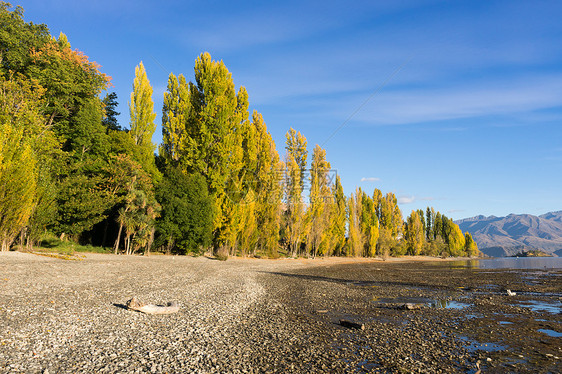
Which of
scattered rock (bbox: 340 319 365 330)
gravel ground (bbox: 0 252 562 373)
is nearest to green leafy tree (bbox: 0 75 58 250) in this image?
gravel ground (bbox: 0 252 562 373)

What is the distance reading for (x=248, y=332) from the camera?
7.92 meters

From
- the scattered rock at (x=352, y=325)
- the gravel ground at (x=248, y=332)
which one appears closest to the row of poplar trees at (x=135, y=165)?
the gravel ground at (x=248, y=332)

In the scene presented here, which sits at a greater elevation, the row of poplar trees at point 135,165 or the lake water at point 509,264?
the row of poplar trees at point 135,165

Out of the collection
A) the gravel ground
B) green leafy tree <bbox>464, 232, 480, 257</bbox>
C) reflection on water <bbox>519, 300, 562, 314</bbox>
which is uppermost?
green leafy tree <bbox>464, 232, 480, 257</bbox>

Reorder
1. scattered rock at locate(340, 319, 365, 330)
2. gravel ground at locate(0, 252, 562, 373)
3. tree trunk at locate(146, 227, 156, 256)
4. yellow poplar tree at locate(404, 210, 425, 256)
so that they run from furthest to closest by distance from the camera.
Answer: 1. yellow poplar tree at locate(404, 210, 425, 256)
2. tree trunk at locate(146, 227, 156, 256)
3. scattered rock at locate(340, 319, 365, 330)
4. gravel ground at locate(0, 252, 562, 373)

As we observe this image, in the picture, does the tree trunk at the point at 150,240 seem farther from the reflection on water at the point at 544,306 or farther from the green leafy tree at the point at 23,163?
the reflection on water at the point at 544,306

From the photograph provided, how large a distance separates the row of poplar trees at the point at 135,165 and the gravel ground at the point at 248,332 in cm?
1371

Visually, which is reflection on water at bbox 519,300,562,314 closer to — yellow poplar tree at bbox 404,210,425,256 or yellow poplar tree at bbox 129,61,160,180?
yellow poplar tree at bbox 129,61,160,180

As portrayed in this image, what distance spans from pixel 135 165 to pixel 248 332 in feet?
84.6

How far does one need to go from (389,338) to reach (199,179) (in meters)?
28.9

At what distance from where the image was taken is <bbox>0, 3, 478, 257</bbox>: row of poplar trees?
23156 millimetres

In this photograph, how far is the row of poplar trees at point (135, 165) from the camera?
2316 centimetres

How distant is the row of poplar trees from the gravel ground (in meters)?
13.7

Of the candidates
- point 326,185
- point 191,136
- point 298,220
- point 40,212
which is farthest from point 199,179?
point 326,185
